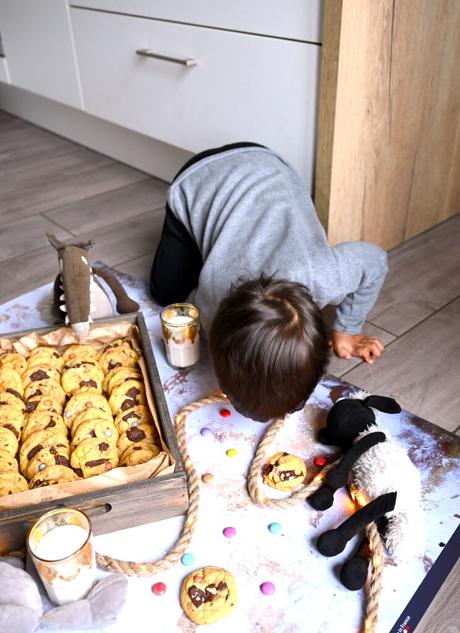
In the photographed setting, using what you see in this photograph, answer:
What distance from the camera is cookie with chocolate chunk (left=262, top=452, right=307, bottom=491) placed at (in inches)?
33.4

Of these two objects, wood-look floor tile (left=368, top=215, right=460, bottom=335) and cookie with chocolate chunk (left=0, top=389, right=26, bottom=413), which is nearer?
cookie with chocolate chunk (left=0, top=389, right=26, bottom=413)

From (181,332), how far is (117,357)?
118 mm

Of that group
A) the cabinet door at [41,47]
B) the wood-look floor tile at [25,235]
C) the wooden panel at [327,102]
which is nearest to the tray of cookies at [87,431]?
the wooden panel at [327,102]

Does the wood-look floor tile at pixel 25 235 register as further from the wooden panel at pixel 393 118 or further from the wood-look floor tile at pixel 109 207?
the wooden panel at pixel 393 118

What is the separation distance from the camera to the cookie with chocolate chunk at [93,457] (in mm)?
787

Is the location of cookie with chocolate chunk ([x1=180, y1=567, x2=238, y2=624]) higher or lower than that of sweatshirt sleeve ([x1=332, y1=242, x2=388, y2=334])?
lower

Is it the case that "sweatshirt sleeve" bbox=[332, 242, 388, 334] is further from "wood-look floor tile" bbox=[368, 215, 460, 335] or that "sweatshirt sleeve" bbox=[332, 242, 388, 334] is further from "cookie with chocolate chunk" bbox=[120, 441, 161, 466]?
"cookie with chocolate chunk" bbox=[120, 441, 161, 466]

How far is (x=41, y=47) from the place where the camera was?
6.21 ft

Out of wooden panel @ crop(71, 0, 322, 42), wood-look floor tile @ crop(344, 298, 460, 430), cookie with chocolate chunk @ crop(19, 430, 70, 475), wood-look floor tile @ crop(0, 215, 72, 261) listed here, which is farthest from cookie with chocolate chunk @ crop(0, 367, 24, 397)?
wooden panel @ crop(71, 0, 322, 42)

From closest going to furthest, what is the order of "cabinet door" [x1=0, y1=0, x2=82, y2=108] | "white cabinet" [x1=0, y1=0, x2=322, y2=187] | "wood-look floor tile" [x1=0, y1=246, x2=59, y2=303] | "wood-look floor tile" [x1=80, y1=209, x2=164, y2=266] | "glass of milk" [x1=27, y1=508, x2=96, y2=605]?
1. "glass of milk" [x1=27, y1=508, x2=96, y2=605]
2. "white cabinet" [x1=0, y1=0, x2=322, y2=187]
3. "wood-look floor tile" [x1=0, y1=246, x2=59, y2=303]
4. "wood-look floor tile" [x1=80, y1=209, x2=164, y2=266]
5. "cabinet door" [x1=0, y1=0, x2=82, y2=108]

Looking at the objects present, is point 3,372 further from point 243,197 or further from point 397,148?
point 397,148

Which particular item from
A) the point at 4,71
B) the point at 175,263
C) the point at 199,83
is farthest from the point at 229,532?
the point at 4,71

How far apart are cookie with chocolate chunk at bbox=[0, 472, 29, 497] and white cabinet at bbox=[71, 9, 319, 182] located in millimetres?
815

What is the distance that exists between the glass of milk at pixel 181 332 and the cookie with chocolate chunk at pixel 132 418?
178mm
